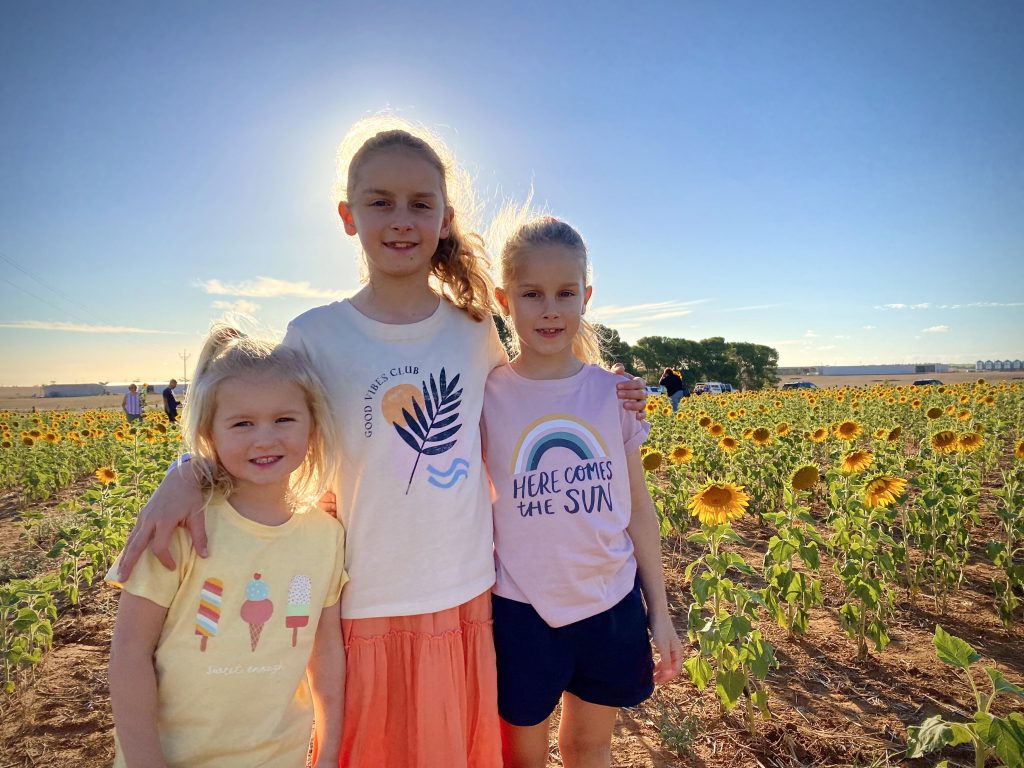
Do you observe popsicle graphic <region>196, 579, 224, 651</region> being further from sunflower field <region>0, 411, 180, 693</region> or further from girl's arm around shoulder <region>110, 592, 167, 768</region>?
sunflower field <region>0, 411, 180, 693</region>

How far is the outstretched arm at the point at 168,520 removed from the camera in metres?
1.29

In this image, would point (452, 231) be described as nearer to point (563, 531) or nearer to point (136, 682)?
point (563, 531)

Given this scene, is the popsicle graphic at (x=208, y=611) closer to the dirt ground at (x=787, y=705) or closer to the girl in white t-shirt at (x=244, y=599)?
the girl in white t-shirt at (x=244, y=599)

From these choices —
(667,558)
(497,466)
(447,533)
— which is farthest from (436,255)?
(667,558)

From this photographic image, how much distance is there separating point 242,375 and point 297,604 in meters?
0.58

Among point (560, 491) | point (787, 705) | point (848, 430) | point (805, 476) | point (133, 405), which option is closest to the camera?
point (560, 491)

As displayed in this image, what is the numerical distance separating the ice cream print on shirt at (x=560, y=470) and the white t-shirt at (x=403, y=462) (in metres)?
0.12

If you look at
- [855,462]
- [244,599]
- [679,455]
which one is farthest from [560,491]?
[679,455]

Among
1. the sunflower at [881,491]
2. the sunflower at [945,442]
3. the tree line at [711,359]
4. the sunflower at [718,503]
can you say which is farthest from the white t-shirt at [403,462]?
the tree line at [711,359]

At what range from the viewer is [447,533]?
1590 mm

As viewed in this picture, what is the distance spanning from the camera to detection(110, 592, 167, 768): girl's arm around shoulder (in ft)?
4.10

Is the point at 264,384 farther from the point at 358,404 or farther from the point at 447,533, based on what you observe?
the point at 447,533

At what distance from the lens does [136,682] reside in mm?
1278

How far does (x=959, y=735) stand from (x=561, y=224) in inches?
69.7
